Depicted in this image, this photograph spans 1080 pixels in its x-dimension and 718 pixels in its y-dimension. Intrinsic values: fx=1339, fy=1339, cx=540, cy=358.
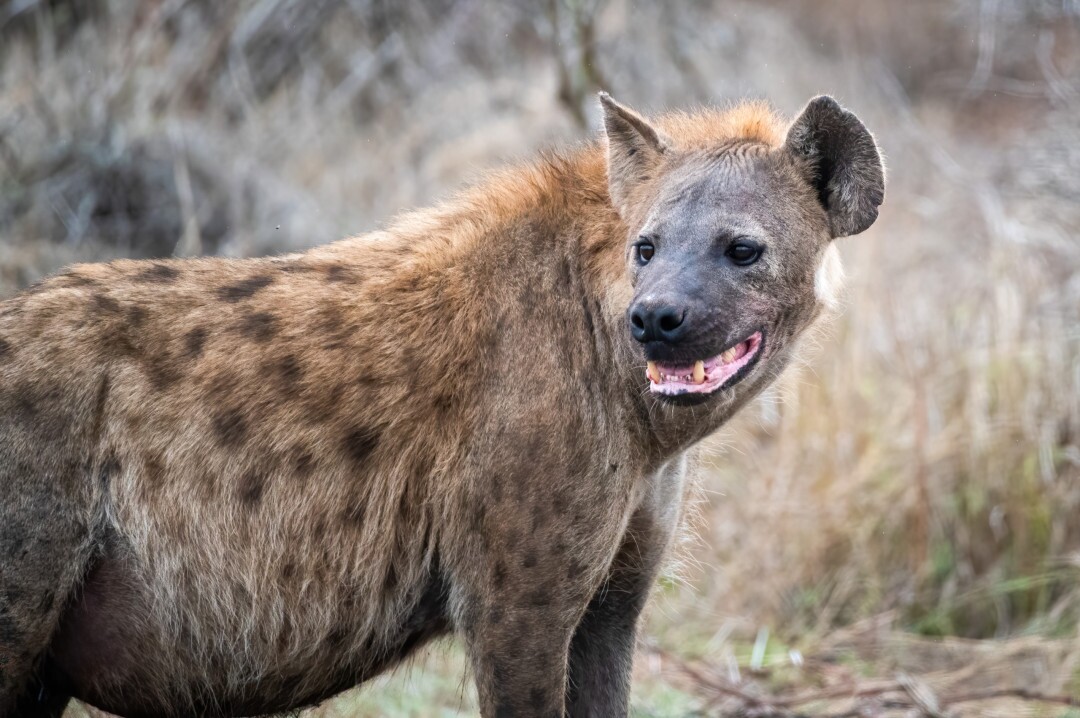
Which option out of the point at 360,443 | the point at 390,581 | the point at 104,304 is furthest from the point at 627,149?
the point at 104,304

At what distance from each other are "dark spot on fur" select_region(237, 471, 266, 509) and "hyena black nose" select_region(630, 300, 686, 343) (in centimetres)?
99

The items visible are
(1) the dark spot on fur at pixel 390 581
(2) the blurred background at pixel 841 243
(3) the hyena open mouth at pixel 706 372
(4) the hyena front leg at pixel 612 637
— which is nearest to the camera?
(3) the hyena open mouth at pixel 706 372

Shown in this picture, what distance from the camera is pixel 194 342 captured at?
3262 mm

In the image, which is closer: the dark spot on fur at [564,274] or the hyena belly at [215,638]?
the hyena belly at [215,638]

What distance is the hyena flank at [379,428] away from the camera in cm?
312

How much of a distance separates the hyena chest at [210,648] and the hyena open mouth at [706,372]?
2.52 feet

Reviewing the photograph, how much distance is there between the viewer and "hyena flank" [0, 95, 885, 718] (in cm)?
312

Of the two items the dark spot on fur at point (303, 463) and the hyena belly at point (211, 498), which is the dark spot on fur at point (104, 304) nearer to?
the hyena belly at point (211, 498)

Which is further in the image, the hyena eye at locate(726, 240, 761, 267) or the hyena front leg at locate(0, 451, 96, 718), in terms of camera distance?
the hyena eye at locate(726, 240, 761, 267)

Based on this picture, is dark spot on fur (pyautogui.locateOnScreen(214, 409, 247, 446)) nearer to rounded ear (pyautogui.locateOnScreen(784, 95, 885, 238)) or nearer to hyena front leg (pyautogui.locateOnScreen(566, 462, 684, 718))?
hyena front leg (pyautogui.locateOnScreen(566, 462, 684, 718))

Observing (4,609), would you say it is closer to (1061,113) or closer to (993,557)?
(993,557)

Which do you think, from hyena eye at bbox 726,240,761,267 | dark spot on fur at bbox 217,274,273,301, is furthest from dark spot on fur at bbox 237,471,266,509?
hyena eye at bbox 726,240,761,267

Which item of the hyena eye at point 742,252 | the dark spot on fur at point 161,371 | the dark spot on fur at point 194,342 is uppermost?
the hyena eye at point 742,252

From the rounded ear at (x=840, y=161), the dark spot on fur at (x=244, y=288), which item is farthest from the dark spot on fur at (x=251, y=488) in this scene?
the rounded ear at (x=840, y=161)
